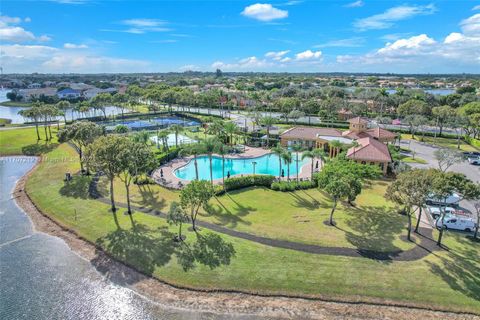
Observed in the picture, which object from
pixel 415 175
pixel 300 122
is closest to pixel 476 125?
pixel 300 122

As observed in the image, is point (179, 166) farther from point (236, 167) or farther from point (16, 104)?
point (16, 104)

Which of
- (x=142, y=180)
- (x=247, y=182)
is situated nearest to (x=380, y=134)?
(x=247, y=182)

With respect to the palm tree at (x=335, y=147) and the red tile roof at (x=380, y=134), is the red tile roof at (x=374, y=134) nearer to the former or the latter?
the red tile roof at (x=380, y=134)

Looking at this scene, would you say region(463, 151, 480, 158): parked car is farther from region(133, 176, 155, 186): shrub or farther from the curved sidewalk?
region(133, 176, 155, 186): shrub

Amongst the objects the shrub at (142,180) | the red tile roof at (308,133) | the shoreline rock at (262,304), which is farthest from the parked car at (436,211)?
the shrub at (142,180)

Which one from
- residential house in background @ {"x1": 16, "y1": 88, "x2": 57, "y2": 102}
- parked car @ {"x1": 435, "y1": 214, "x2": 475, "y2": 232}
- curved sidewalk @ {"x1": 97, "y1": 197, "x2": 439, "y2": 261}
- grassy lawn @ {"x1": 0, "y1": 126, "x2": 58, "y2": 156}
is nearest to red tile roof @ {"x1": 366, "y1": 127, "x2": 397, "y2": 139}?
parked car @ {"x1": 435, "y1": 214, "x2": 475, "y2": 232}

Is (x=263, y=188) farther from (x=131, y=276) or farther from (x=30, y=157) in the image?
(x=30, y=157)
